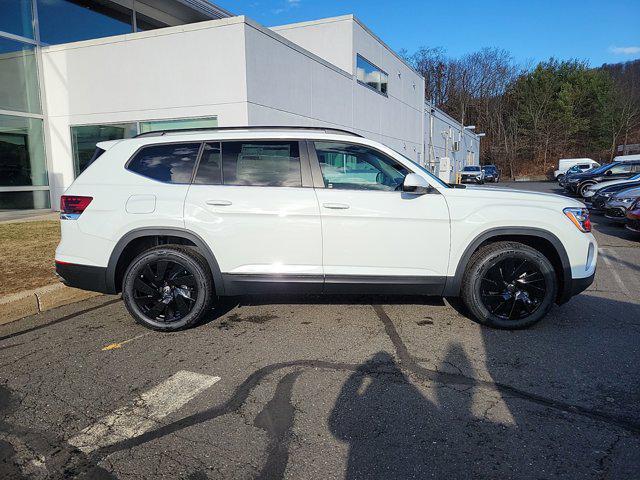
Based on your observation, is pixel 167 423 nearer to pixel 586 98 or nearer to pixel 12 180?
pixel 12 180

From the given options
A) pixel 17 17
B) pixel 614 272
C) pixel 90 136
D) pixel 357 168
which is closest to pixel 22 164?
pixel 90 136

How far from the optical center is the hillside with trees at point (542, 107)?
6259cm

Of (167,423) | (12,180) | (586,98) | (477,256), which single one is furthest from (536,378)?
(586,98)

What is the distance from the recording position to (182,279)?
4258mm

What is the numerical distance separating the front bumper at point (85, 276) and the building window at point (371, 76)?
62.8ft

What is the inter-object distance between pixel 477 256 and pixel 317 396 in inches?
83.5

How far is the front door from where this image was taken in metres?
4.09

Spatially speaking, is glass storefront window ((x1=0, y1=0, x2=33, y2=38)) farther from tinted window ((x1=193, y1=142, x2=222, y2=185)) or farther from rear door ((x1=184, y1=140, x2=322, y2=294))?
rear door ((x1=184, y1=140, x2=322, y2=294))

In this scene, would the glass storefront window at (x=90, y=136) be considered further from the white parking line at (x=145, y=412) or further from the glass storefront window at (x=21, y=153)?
the white parking line at (x=145, y=412)

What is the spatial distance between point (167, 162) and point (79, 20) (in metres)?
13.9

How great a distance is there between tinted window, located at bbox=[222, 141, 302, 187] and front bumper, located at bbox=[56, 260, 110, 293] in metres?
1.49

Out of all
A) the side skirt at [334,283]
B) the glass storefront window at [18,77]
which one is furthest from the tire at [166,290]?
the glass storefront window at [18,77]

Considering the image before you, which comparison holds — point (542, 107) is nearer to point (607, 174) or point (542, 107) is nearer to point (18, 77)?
point (607, 174)

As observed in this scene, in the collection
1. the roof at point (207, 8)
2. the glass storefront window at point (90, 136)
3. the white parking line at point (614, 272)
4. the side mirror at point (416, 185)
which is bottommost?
the white parking line at point (614, 272)
